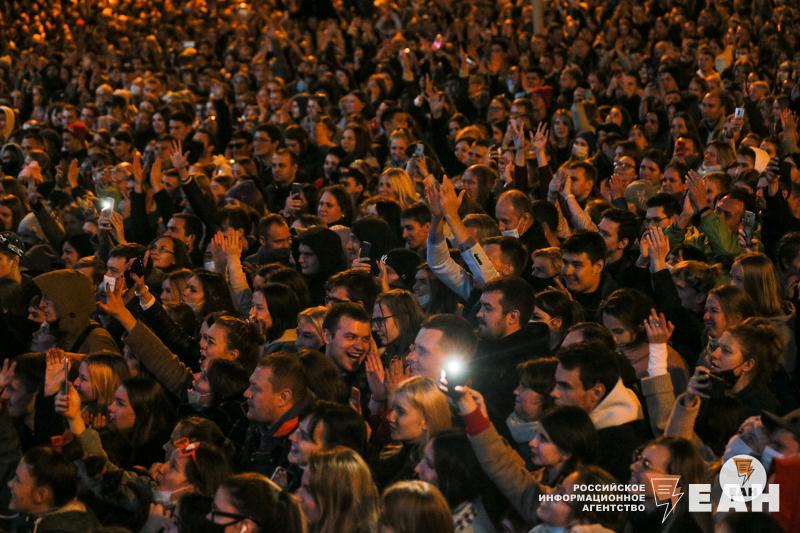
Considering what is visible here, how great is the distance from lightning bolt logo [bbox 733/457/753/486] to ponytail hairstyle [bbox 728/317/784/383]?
3.43 ft

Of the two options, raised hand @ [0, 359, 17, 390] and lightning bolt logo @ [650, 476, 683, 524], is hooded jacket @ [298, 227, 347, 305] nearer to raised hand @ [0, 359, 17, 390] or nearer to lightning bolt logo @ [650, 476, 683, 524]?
raised hand @ [0, 359, 17, 390]

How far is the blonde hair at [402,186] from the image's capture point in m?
9.16

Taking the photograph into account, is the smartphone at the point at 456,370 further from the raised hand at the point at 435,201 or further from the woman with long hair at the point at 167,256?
the woman with long hair at the point at 167,256

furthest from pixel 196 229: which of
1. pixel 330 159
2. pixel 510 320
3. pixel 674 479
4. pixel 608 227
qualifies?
pixel 674 479

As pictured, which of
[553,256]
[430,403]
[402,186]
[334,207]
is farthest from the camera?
[402,186]

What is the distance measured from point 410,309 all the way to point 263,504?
2182mm

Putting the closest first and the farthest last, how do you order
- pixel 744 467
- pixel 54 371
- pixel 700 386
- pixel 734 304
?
1. pixel 744 467
2. pixel 700 386
3. pixel 54 371
4. pixel 734 304

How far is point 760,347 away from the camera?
16.8 ft

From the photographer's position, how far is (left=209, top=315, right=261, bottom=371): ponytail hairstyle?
5812 mm

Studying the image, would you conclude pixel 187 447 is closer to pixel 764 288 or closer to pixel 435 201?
pixel 435 201

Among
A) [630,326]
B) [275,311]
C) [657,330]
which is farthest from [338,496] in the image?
[275,311]

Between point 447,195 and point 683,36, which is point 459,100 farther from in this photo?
point 447,195

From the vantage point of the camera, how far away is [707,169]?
9234 millimetres

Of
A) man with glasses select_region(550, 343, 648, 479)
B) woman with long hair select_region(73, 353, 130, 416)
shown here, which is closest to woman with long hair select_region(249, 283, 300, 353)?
woman with long hair select_region(73, 353, 130, 416)
